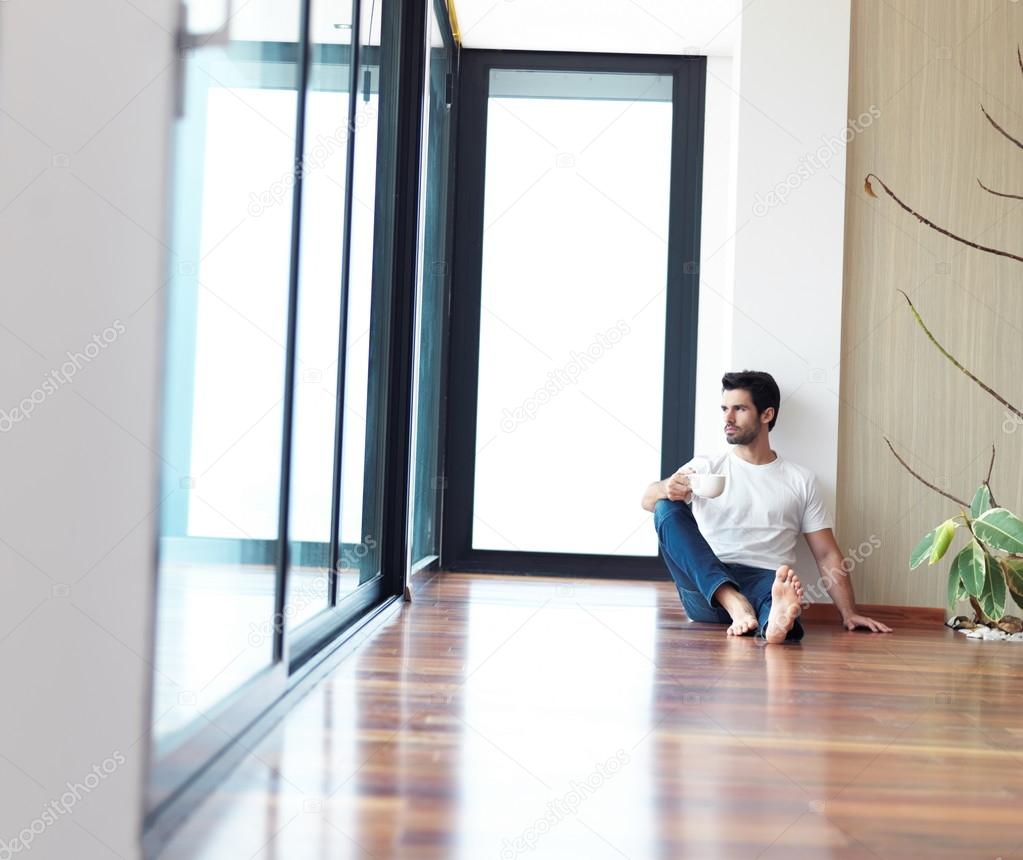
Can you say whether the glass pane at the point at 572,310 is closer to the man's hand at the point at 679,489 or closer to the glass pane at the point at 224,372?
the man's hand at the point at 679,489

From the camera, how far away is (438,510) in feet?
14.5

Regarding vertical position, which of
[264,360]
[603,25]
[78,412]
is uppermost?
[603,25]

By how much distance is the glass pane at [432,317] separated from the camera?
12.4 feet

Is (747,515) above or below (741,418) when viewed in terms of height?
below

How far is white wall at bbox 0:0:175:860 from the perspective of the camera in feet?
2.78

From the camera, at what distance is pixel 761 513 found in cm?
340
